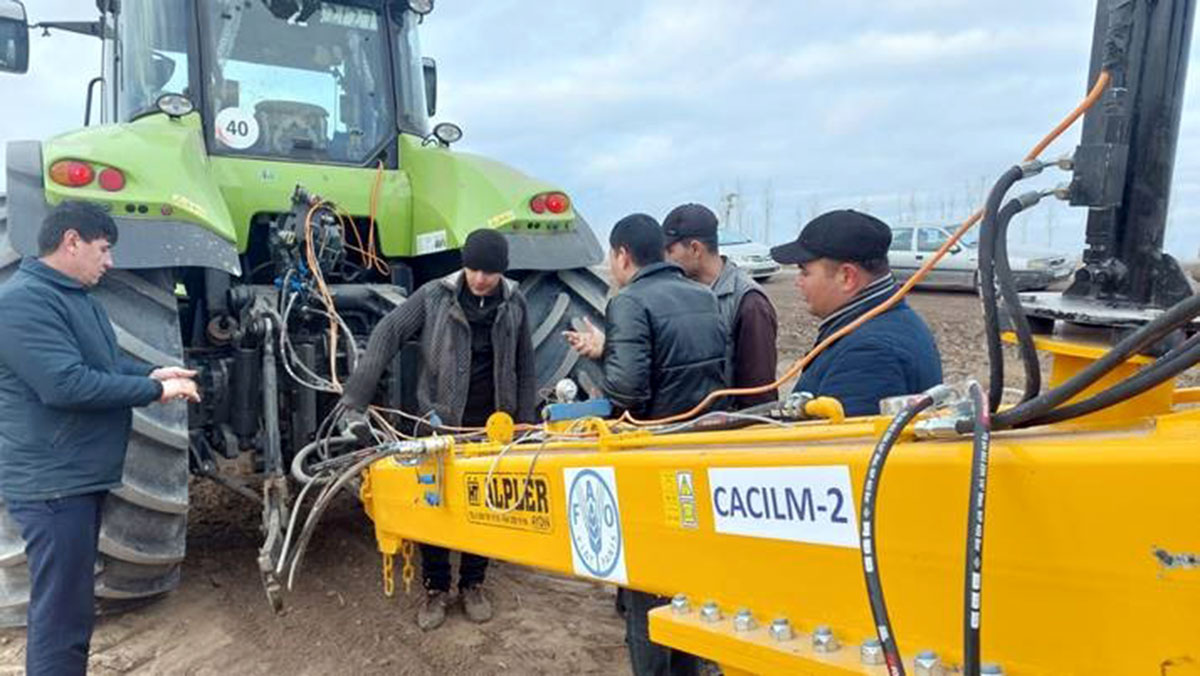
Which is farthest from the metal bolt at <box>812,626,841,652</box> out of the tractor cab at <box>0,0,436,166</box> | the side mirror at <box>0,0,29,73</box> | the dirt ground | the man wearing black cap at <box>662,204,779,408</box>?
the side mirror at <box>0,0,29,73</box>

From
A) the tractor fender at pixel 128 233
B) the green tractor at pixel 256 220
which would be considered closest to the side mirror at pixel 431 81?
the green tractor at pixel 256 220

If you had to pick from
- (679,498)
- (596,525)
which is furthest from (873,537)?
(596,525)

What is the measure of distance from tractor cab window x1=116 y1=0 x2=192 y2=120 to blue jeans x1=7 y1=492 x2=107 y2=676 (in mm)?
1840

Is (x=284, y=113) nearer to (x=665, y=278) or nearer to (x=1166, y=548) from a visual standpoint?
(x=665, y=278)

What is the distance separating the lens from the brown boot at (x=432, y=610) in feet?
12.1

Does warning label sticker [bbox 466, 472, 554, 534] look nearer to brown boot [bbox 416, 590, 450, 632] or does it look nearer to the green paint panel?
brown boot [bbox 416, 590, 450, 632]

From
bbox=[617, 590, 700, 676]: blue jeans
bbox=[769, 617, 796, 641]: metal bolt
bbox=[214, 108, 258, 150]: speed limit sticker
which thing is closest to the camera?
bbox=[769, 617, 796, 641]: metal bolt

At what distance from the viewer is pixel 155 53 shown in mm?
4039

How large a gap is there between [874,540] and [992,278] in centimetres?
41

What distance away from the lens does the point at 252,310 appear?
11.9 ft

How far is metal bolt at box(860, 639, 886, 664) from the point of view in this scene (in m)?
1.39

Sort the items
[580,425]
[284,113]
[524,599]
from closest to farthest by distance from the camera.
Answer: [580,425]
[524,599]
[284,113]

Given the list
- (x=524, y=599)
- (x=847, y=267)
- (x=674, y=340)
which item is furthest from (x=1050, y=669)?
(x=524, y=599)

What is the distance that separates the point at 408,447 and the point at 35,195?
1821 millimetres
